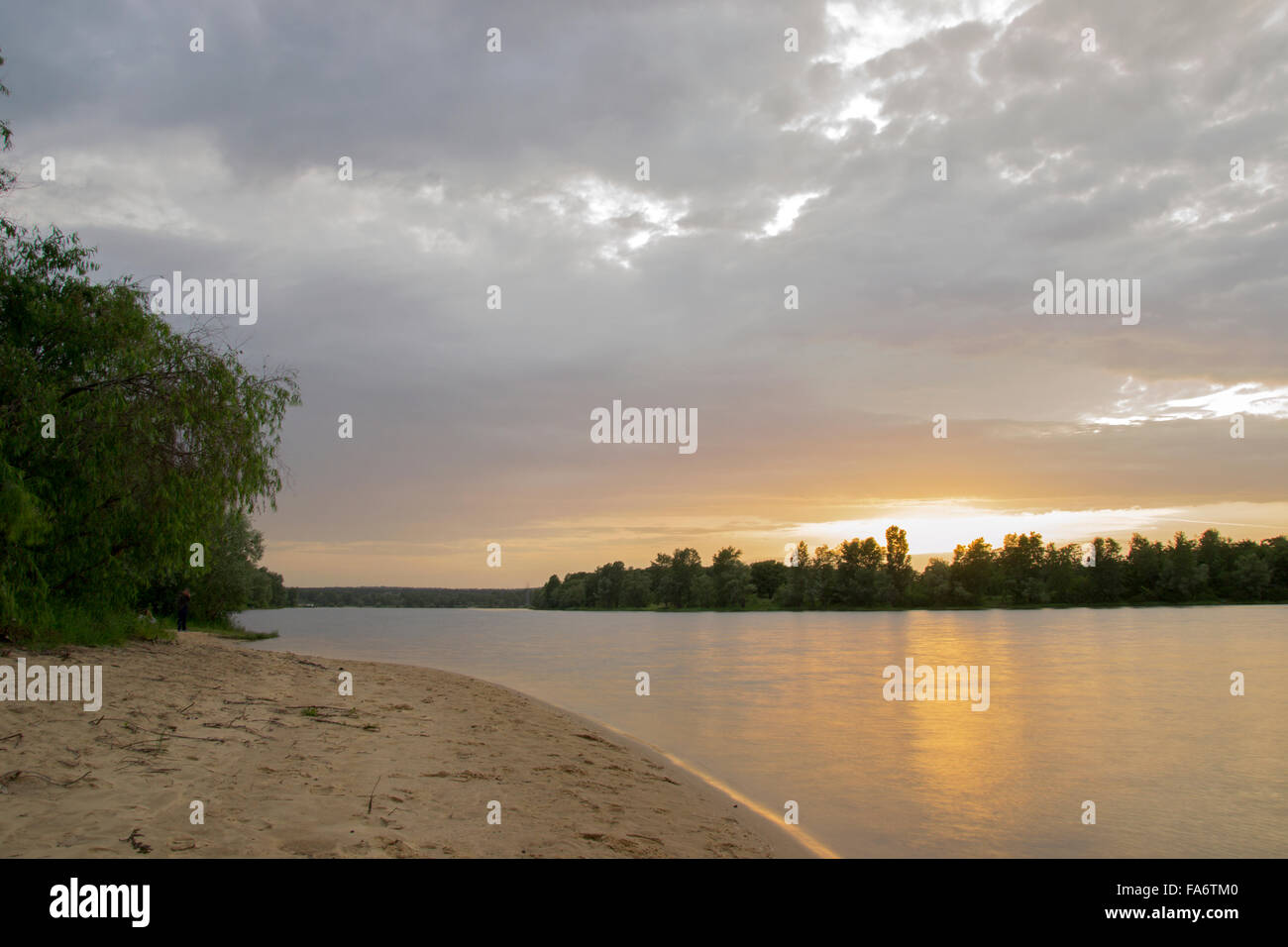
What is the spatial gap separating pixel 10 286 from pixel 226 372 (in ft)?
17.4

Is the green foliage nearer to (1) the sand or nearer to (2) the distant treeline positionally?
(1) the sand

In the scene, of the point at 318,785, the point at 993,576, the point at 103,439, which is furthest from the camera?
the point at 993,576

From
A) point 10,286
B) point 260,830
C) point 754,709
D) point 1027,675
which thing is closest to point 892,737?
point 754,709

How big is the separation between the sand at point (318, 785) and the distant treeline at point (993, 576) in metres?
134

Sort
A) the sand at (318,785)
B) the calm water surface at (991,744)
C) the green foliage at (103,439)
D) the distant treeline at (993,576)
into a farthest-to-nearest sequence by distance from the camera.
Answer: the distant treeline at (993,576), the green foliage at (103,439), the calm water surface at (991,744), the sand at (318,785)

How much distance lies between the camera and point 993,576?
14075 centimetres

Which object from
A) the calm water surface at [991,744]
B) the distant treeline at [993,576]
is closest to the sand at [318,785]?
the calm water surface at [991,744]

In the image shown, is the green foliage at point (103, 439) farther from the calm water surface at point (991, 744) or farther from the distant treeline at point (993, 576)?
the distant treeline at point (993, 576)

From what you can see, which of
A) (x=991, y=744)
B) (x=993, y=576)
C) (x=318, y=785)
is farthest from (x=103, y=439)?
(x=993, y=576)

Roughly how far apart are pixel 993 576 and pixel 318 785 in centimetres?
15003

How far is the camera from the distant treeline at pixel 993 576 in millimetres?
124000

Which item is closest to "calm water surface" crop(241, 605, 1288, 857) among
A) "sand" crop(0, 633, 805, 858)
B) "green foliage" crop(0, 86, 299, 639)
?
"sand" crop(0, 633, 805, 858)

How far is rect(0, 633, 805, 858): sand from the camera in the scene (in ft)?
22.5

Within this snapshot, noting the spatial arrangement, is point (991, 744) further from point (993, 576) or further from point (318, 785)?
point (993, 576)
